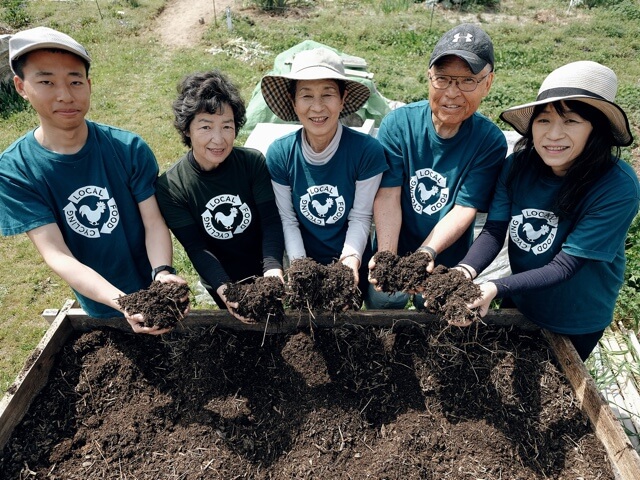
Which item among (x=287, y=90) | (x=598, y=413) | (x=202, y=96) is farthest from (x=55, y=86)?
(x=598, y=413)

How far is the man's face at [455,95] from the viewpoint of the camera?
236cm

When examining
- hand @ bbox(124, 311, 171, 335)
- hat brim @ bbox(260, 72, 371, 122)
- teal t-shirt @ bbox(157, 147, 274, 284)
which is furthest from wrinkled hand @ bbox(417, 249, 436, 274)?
hand @ bbox(124, 311, 171, 335)

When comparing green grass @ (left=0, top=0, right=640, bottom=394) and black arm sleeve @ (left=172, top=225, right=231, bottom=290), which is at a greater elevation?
black arm sleeve @ (left=172, top=225, right=231, bottom=290)

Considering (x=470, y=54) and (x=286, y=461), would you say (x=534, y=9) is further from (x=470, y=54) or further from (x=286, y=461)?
(x=286, y=461)

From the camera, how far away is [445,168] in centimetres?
262

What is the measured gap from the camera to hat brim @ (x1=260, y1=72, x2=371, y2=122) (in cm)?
241

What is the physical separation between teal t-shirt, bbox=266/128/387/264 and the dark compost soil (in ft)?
2.43

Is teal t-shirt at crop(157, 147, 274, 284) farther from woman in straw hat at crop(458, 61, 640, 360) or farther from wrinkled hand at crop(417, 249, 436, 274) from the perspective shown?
woman in straw hat at crop(458, 61, 640, 360)

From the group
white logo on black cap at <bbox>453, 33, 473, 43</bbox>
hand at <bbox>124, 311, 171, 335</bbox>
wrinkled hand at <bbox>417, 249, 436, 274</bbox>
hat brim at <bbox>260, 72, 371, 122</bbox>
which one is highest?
white logo on black cap at <bbox>453, 33, 473, 43</bbox>

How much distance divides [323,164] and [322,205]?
0.80 ft

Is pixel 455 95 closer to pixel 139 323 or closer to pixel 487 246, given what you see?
pixel 487 246

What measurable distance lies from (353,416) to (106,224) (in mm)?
1695

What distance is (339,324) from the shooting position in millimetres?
2762

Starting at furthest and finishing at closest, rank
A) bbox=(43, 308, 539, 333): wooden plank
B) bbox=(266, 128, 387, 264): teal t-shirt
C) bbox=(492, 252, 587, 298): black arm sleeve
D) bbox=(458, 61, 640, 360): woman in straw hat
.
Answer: bbox=(43, 308, 539, 333): wooden plank < bbox=(266, 128, 387, 264): teal t-shirt < bbox=(492, 252, 587, 298): black arm sleeve < bbox=(458, 61, 640, 360): woman in straw hat
